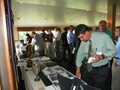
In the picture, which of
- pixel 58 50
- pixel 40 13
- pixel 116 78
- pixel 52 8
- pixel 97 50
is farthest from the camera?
pixel 40 13

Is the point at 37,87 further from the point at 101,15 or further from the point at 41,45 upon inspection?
the point at 101,15

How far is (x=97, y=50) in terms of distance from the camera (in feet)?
6.40

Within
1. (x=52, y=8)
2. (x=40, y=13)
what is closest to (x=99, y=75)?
(x=52, y=8)

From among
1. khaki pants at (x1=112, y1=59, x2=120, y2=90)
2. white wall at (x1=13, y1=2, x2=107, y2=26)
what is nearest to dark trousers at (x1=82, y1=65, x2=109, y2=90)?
khaki pants at (x1=112, y1=59, x2=120, y2=90)

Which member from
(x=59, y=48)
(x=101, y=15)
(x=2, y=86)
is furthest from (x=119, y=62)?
(x=101, y=15)

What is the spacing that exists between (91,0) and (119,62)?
2.64 meters

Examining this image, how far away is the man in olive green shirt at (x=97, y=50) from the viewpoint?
184 centimetres

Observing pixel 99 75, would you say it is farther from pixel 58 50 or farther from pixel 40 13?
pixel 40 13

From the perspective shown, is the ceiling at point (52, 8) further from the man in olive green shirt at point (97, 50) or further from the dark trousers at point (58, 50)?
the man in olive green shirt at point (97, 50)

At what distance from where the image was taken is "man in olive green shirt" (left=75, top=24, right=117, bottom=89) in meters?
1.84

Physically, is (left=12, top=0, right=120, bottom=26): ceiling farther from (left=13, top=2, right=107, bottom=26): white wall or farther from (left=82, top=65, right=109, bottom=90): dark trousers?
(left=82, top=65, right=109, bottom=90): dark trousers

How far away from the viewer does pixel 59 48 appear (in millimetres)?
5898

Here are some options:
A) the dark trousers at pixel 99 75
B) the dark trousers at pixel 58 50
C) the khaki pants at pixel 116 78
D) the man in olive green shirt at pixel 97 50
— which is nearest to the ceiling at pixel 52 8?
the dark trousers at pixel 58 50

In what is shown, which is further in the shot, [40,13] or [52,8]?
[40,13]
